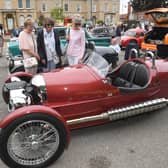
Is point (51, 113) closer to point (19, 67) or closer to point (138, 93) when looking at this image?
point (138, 93)

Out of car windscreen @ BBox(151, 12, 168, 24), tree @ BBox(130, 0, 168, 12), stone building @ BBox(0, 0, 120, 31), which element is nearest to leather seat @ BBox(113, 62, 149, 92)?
car windscreen @ BBox(151, 12, 168, 24)

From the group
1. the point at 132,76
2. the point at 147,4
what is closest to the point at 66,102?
the point at 132,76

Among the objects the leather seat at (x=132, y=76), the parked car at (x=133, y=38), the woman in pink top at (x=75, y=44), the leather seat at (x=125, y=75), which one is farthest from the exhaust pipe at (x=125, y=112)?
the parked car at (x=133, y=38)

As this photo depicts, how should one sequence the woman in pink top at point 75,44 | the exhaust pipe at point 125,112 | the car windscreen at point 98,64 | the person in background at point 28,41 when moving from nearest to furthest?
1. the exhaust pipe at point 125,112
2. the car windscreen at point 98,64
3. the person in background at point 28,41
4. the woman in pink top at point 75,44

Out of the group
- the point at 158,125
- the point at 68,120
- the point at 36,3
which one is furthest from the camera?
the point at 36,3

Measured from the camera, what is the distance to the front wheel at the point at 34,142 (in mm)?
2551

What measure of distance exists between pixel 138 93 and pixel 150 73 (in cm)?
43

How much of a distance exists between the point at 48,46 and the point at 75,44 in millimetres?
623

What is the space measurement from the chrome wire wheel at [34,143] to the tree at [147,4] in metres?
27.3

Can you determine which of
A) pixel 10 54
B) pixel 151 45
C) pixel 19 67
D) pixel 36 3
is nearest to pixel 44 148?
pixel 19 67

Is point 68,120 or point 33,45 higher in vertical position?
point 33,45

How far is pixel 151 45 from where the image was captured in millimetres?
9680

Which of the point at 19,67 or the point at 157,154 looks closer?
the point at 157,154

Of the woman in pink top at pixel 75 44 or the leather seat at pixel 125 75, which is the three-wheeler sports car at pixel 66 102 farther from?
the woman in pink top at pixel 75 44
